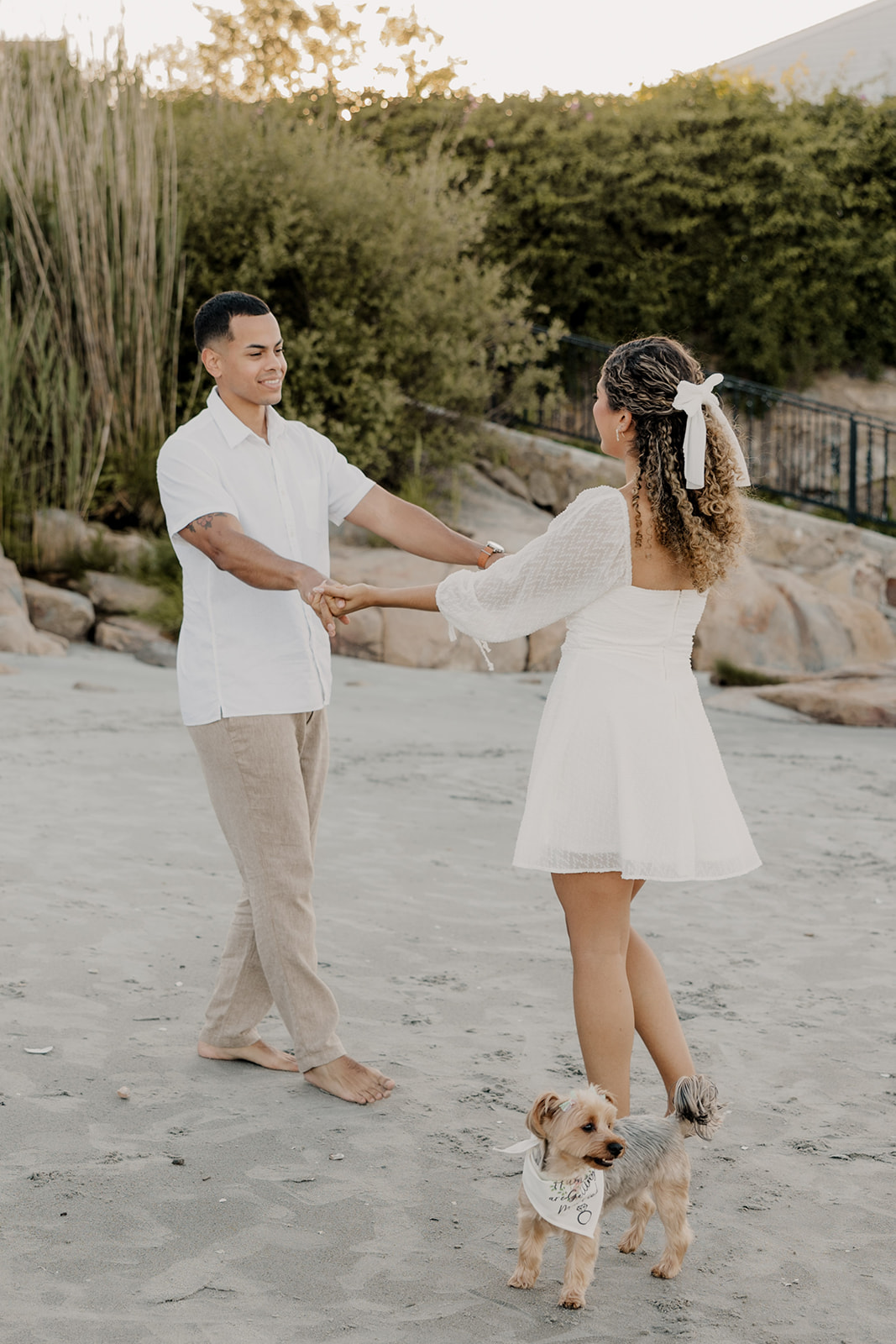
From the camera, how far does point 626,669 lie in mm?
2736

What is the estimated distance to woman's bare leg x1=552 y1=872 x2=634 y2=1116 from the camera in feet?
9.08

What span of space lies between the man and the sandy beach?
13.6 inches

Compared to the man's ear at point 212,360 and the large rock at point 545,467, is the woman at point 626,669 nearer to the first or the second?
the man's ear at point 212,360

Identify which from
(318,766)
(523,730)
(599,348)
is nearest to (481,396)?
(599,348)

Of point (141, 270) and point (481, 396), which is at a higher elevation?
point (141, 270)

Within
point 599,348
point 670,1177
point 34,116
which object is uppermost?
point 34,116

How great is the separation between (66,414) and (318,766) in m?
9.35

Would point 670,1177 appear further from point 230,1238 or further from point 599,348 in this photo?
point 599,348

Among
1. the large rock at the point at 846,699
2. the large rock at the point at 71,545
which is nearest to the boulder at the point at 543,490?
the large rock at the point at 71,545

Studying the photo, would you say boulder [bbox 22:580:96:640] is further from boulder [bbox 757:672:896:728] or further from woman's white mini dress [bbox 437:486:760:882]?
woman's white mini dress [bbox 437:486:760:882]

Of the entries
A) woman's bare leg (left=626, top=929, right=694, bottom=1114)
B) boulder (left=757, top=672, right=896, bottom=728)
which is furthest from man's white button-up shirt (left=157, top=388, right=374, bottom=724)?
boulder (left=757, top=672, right=896, bottom=728)

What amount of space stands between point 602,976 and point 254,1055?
1.17 meters

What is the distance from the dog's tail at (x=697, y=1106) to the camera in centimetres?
254

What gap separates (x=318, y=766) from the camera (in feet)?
11.4
